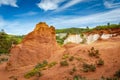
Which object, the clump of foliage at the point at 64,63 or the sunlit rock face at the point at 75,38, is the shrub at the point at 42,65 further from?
the sunlit rock face at the point at 75,38

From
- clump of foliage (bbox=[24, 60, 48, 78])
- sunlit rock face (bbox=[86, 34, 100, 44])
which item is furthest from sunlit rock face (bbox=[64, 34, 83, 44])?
clump of foliage (bbox=[24, 60, 48, 78])

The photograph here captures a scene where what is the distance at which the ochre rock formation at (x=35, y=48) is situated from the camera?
24.3 metres

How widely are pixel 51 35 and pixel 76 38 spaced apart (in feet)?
112

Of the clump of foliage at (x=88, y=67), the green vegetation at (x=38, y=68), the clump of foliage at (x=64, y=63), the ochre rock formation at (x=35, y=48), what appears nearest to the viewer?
the clump of foliage at (x=88, y=67)

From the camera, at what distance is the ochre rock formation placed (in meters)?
24.3

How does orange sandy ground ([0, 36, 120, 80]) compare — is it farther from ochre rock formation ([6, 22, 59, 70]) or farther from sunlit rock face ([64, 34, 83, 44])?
sunlit rock face ([64, 34, 83, 44])

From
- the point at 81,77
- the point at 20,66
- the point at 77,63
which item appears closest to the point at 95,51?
the point at 77,63

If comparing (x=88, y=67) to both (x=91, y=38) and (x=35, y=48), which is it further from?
(x=91, y=38)

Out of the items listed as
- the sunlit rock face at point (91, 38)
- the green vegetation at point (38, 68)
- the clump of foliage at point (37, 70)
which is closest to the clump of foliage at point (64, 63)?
the green vegetation at point (38, 68)

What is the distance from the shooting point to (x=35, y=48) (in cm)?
2486

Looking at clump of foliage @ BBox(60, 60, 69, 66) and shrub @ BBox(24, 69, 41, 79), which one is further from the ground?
clump of foliage @ BBox(60, 60, 69, 66)

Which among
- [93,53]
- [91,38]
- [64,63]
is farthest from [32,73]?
[91,38]

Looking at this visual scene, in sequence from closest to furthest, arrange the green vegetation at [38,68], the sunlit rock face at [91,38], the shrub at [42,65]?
the green vegetation at [38,68] < the shrub at [42,65] < the sunlit rock face at [91,38]

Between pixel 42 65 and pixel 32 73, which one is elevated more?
pixel 42 65
